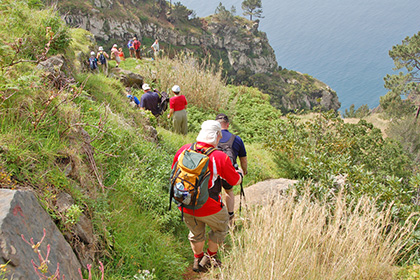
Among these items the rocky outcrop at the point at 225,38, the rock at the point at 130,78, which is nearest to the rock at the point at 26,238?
the rock at the point at 130,78

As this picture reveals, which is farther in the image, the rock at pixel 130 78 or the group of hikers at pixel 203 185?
the rock at pixel 130 78

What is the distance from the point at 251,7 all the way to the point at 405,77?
74.3 m

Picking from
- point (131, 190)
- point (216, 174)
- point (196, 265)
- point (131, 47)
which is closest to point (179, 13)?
point (131, 47)

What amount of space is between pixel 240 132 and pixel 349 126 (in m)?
3.54

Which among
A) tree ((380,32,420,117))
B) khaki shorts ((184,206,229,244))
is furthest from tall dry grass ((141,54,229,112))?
tree ((380,32,420,117))

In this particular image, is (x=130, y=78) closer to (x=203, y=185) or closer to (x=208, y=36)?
(x=203, y=185)

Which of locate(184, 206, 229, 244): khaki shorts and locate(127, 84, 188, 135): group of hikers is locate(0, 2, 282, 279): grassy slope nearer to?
locate(184, 206, 229, 244): khaki shorts

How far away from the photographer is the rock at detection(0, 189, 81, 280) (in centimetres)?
165

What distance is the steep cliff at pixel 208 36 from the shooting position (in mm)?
58594

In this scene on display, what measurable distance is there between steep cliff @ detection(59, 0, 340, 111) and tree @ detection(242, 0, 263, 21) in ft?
8.59

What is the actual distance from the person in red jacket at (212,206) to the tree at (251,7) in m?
99.3

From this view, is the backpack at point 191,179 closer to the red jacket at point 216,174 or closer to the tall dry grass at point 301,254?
the red jacket at point 216,174

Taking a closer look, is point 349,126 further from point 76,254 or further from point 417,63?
point 417,63

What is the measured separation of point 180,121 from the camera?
282 inches
